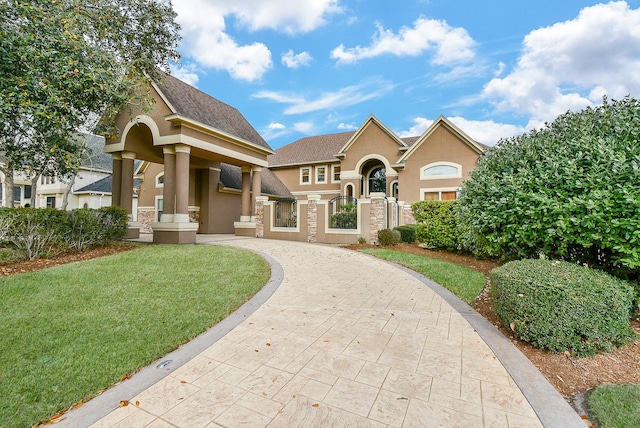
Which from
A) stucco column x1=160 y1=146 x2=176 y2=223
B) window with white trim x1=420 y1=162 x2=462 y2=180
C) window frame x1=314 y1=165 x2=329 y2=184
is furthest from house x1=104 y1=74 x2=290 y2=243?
window with white trim x1=420 y1=162 x2=462 y2=180

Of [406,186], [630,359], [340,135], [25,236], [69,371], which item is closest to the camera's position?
[69,371]

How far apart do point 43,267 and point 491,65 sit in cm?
1682

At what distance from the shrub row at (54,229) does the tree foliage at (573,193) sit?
10.8m

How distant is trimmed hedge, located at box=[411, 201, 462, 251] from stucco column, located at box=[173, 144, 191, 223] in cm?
937

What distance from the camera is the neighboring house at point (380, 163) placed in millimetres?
17688

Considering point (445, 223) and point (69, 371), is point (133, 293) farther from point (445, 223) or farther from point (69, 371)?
point (445, 223)

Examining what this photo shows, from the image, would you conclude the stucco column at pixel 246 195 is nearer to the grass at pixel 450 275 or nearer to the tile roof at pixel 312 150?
the tile roof at pixel 312 150

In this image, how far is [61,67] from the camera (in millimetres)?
6914

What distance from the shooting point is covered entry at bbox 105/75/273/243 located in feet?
39.7

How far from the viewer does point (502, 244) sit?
573 cm

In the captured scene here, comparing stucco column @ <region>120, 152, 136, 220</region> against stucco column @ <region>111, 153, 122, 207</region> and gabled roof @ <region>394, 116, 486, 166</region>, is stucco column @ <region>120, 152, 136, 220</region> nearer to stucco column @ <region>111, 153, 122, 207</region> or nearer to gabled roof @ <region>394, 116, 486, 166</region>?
stucco column @ <region>111, 153, 122, 207</region>

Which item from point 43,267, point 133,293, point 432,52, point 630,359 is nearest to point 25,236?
point 43,267

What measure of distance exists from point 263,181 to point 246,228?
726 cm

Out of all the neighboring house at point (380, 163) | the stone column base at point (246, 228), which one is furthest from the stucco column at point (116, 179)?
the neighboring house at point (380, 163)
